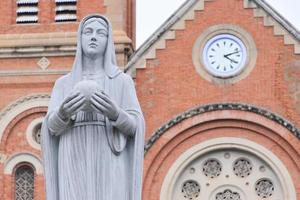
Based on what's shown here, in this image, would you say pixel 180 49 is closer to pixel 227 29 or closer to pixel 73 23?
pixel 227 29

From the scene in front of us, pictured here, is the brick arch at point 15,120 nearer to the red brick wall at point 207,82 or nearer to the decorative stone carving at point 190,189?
the red brick wall at point 207,82

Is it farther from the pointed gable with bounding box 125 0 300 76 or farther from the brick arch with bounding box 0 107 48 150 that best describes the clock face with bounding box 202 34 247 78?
the brick arch with bounding box 0 107 48 150

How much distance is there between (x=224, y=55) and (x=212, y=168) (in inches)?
108

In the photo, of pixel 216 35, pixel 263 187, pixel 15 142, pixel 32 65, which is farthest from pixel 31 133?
pixel 263 187

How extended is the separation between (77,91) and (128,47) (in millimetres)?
17446

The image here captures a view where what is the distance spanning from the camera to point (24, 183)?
2367 cm

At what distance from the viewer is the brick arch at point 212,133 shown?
2284 cm

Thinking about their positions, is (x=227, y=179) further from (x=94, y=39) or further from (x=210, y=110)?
(x=94, y=39)

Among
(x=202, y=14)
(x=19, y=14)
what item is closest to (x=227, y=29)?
(x=202, y=14)

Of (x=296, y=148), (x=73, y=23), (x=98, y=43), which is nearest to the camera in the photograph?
(x=98, y=43)

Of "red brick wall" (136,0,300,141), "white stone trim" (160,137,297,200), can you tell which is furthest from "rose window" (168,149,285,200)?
"red brick wall" (136,0,300,141)

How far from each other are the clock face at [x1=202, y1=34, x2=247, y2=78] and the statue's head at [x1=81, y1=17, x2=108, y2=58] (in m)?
16.6

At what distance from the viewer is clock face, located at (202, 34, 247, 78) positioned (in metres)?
23.6

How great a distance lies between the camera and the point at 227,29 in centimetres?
2384
